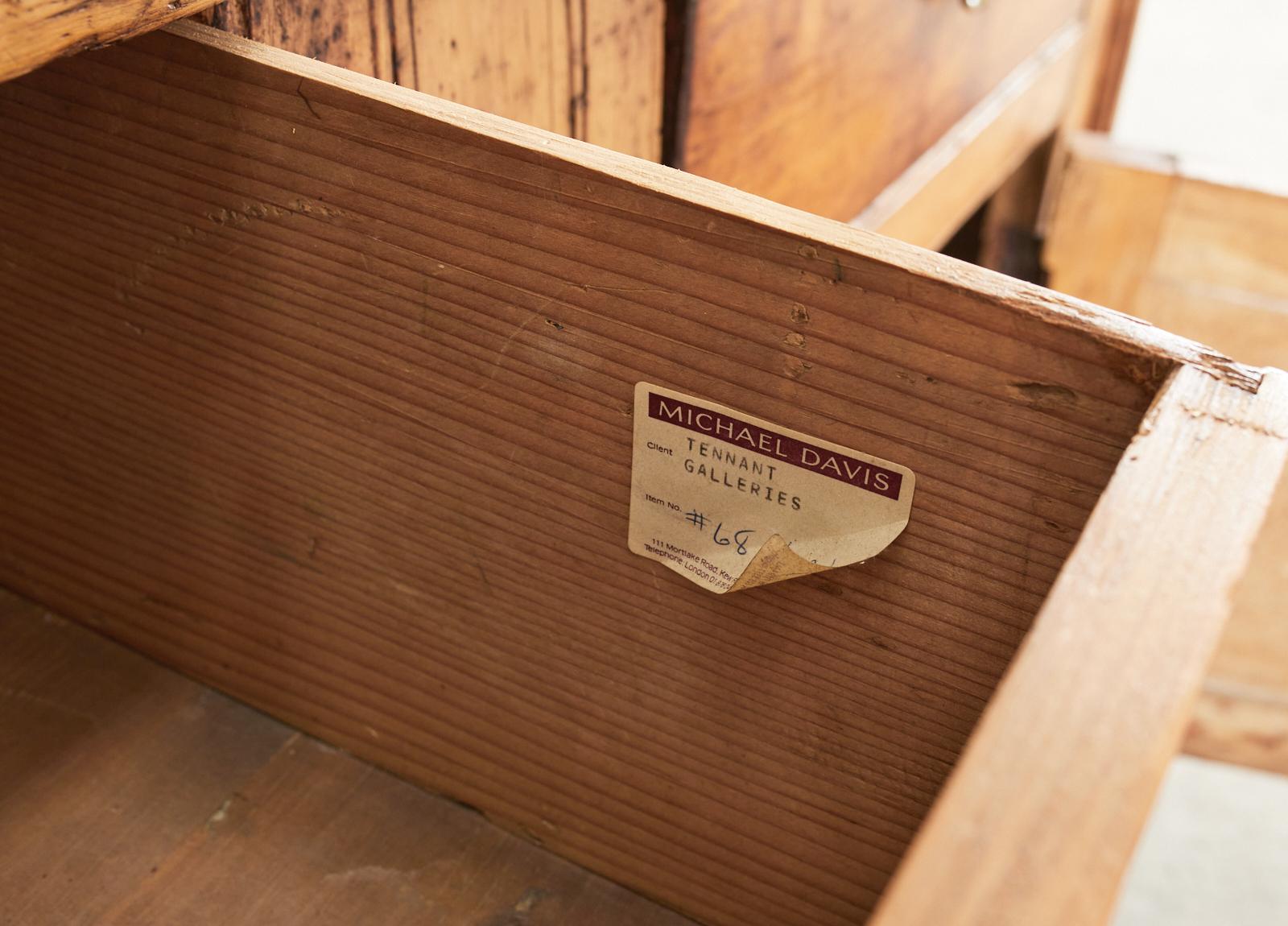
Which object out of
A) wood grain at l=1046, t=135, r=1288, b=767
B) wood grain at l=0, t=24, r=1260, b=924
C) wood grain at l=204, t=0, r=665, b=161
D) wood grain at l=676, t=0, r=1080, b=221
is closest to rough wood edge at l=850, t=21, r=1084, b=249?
wood grain at l=676, t=0, r=1080, b=221

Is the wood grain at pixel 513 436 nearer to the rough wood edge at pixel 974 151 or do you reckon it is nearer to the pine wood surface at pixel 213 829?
the pine wood surface at pixel 213 829

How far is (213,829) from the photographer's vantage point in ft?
2.59

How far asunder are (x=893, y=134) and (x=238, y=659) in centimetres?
115

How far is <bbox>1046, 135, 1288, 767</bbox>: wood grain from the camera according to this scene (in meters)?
Answer: 2.21

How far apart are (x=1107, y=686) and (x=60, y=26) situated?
490 millimetres

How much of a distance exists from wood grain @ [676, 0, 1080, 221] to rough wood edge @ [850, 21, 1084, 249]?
2cm

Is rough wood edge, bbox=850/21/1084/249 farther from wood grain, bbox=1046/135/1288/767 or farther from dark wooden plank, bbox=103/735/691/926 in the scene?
dark wooden plank, bbox=103/735/691/926

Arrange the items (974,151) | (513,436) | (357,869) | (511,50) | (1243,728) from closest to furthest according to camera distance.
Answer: (513,436), (357,869), (511,50), (974,151), (1243,728)

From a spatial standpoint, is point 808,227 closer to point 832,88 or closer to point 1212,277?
point 832,88

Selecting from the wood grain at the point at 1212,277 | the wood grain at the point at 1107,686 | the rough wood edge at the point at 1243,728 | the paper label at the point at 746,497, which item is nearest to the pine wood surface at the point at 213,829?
the paper label at the point at 746,497

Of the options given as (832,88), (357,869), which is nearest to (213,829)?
(357,869)

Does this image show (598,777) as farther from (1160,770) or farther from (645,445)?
(1160,770)

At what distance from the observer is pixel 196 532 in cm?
81

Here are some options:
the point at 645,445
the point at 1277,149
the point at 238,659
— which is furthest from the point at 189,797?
the point at 1277,149
